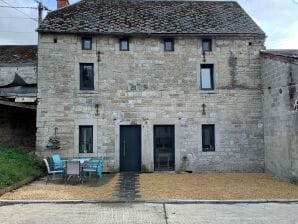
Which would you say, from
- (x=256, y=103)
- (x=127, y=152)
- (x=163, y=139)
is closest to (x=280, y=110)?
(x=256, y=103)

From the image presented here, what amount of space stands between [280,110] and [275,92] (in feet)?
2.94

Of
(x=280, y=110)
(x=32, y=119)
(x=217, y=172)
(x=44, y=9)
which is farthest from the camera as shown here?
(x=44, y=9)

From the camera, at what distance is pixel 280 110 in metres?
14.0

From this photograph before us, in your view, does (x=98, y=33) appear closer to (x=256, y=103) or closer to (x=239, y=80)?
(x=239, y=80)

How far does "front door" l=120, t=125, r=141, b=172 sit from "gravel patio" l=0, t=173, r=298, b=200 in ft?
4.74

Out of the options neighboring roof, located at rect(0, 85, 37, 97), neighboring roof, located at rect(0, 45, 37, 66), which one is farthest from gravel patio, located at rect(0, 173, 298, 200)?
neighboring roof, located at rect(0, 45, 37, 66)

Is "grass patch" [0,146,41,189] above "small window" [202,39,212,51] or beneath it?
beneath

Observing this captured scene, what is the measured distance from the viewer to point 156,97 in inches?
630

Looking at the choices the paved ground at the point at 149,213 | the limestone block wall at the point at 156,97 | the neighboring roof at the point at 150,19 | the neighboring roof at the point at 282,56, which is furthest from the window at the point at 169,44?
the paved ground at the point at 149,213

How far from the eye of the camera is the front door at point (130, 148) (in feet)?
52.0

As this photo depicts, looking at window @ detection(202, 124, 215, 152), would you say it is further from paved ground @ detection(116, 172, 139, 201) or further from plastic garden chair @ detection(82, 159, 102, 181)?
plastic garden chair @ detection(82, 159, 102, 181)

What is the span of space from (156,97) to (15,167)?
6.23 m

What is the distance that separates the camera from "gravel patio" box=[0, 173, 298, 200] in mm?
10031

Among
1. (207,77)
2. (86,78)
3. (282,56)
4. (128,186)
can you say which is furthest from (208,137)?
(86,78)
